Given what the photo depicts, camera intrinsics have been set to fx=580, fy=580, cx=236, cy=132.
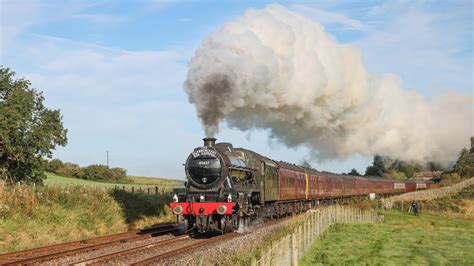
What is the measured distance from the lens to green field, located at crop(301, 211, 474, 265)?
1800 centimetres

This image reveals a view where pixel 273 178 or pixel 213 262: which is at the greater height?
pixel 273 178

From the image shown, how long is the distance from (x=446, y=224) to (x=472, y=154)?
7382cm

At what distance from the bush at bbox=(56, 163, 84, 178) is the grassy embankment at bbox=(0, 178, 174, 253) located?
1965 inches

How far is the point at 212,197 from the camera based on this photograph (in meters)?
21.8

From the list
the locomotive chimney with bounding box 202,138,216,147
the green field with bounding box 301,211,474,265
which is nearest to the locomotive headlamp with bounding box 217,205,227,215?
the locomotive chimney with bounding box 202,138,216,147

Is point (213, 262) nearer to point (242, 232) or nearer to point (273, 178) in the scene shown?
point (242, 232)

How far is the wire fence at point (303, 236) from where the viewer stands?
1199 centimetres

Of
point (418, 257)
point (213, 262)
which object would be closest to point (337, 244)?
point (418, 257)

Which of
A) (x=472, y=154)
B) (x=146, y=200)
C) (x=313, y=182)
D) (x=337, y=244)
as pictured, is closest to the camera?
(x=337, y=244)

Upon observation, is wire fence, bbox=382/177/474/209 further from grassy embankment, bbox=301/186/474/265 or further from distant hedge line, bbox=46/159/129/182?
distant hedge line, bbox=46/159/129/182

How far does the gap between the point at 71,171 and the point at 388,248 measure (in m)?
63.7

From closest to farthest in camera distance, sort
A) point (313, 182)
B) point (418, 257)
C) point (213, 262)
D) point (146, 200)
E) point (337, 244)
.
Answer: point (213, 262) < point (418, 257) < point (337, 244) < point (146, 200) < point (313, 182)

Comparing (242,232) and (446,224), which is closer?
(242,232)

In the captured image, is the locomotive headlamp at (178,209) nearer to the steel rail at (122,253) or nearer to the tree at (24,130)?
the steel rail at (122,253)
